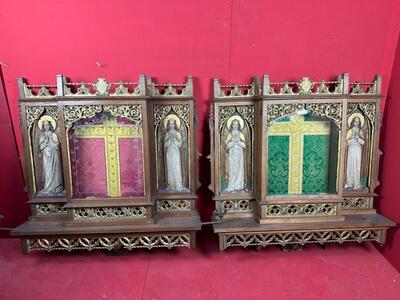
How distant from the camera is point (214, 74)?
76.0 inches

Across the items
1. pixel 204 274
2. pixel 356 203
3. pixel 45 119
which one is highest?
pixel 45 119

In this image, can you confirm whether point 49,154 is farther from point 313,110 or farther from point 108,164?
point 313,110

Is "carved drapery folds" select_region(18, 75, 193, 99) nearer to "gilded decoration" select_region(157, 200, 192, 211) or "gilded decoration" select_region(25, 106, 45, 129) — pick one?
"gilded decoration" select_region(25, 106, 45, 129)

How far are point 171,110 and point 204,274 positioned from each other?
3.46 ft

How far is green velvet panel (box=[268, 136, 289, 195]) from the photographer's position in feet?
6.02

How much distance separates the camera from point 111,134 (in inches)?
69.8

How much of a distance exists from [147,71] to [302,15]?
43.9 inches

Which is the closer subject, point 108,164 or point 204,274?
point 204,274

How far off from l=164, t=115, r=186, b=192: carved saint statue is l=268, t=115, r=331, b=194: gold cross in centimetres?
61

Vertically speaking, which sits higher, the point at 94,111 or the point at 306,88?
the point at 306,88

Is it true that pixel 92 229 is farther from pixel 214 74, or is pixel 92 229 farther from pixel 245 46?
pixel 245 46

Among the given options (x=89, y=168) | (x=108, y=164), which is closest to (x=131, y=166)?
(x=108, y=164)

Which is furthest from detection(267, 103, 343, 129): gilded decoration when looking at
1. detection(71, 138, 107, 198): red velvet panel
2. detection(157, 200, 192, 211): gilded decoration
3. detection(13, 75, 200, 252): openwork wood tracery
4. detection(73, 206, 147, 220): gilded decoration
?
detection(71, 138, 107, 198): red velvet panel

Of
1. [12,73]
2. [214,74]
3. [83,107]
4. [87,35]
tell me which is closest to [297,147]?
[214,74]
